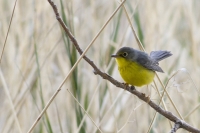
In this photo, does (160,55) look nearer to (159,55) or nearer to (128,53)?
(159,55)

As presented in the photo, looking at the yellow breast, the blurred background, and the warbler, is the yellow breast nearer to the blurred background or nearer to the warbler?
the warbler

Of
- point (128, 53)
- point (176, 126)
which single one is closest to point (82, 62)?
point (128, 53)

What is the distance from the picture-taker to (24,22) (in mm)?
2275

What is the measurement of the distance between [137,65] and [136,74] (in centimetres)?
10

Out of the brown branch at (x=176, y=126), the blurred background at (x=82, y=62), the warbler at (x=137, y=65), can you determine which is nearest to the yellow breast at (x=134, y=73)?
the warbler at (x=137, y=65)

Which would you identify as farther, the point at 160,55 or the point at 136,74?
the point at 160,55

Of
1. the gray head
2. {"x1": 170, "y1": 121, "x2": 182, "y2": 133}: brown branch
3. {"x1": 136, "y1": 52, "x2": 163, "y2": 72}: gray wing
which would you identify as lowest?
{"x1": 170, "y1": 121, "x2": 182, "y2": 133}: brown branch

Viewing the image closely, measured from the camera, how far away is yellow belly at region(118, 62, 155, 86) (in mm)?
1623

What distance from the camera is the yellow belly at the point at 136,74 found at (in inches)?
63.9

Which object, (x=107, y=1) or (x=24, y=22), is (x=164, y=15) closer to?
(x=107, y=1)

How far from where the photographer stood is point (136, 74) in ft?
5.49

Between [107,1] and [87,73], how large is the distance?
1.73 ft

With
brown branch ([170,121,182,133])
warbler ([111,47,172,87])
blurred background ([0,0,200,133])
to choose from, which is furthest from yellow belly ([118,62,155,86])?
brown branch ([170,121,182,133])

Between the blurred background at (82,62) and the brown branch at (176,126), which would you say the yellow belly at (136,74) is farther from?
the brown branch at (176,126)
